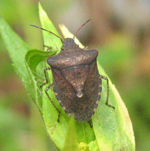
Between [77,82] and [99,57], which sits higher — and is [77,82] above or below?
above

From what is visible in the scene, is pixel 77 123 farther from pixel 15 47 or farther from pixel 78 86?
pixel 15 47

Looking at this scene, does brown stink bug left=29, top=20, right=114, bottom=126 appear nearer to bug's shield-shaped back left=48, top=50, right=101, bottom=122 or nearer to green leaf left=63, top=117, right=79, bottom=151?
bug's shield-shaped back left=48, top=50, right=101, bottom=122

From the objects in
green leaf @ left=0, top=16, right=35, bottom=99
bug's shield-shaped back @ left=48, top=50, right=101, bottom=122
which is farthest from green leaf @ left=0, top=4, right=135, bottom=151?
bug's shield-shaped back @ left=48, top=50, right=101, bottom=122

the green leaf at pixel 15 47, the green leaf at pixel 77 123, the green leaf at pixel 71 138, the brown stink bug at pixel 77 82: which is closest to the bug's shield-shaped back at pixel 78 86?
the brown stink bug at pixel 77 82

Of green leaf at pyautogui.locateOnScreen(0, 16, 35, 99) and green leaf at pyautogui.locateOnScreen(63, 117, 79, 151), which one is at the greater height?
green leaf at pyautogui.locateOnScreen(0, 16, 35, 99)

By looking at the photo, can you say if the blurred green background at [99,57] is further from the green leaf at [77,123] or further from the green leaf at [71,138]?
the green leaf at [71,138]

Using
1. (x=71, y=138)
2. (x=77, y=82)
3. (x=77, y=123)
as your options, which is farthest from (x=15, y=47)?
(x=71, y=138)
